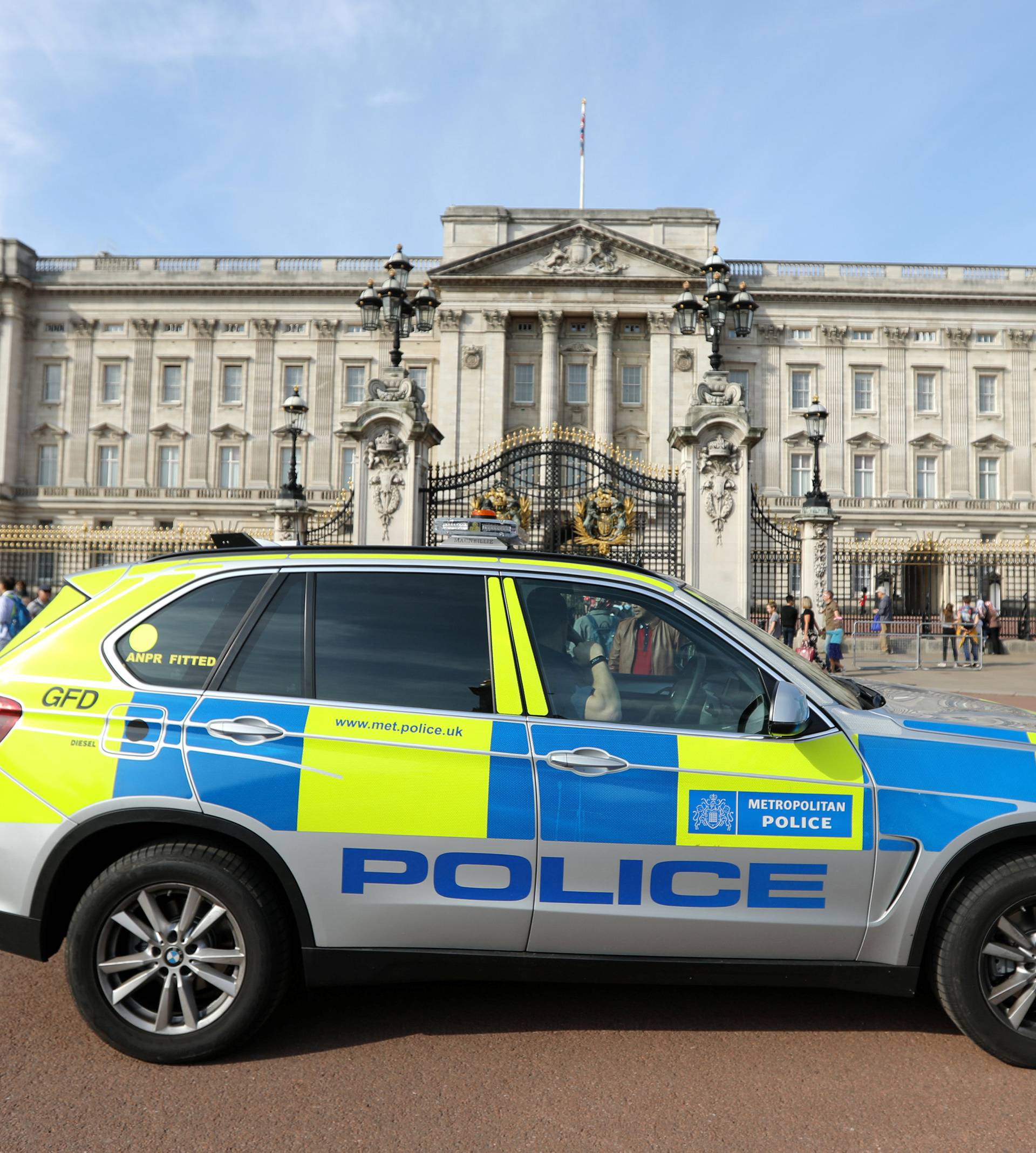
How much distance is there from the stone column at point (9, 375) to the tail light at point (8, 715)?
177 ft

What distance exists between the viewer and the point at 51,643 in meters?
3.33

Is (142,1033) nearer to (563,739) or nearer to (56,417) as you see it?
(563,739)

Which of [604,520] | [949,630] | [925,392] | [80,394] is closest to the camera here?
[604,520]

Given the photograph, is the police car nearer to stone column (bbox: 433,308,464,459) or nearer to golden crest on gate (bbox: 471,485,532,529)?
golden crest on gate (bbox: 471,485,532,529)

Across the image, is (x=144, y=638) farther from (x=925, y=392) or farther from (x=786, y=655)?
(x=925, y=392)

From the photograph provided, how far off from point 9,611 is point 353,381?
3949 cm

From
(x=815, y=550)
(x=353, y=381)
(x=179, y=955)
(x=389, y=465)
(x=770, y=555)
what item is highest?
(x=353, y=381)

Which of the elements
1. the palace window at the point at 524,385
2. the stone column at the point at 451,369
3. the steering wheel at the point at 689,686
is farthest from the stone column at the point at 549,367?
the steering wheel at the point at 689,686

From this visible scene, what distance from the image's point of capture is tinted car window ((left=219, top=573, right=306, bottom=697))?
3.19m

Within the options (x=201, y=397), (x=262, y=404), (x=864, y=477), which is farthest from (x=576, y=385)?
(x=201, y=397)

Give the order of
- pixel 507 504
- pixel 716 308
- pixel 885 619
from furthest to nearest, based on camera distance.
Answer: pixel 885 619 < pixel 507 504 < pixel 716 308

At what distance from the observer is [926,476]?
49.2m

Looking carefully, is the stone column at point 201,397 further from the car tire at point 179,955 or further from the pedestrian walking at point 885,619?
the car tire at point 179,955

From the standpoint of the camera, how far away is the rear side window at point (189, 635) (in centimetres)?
322
